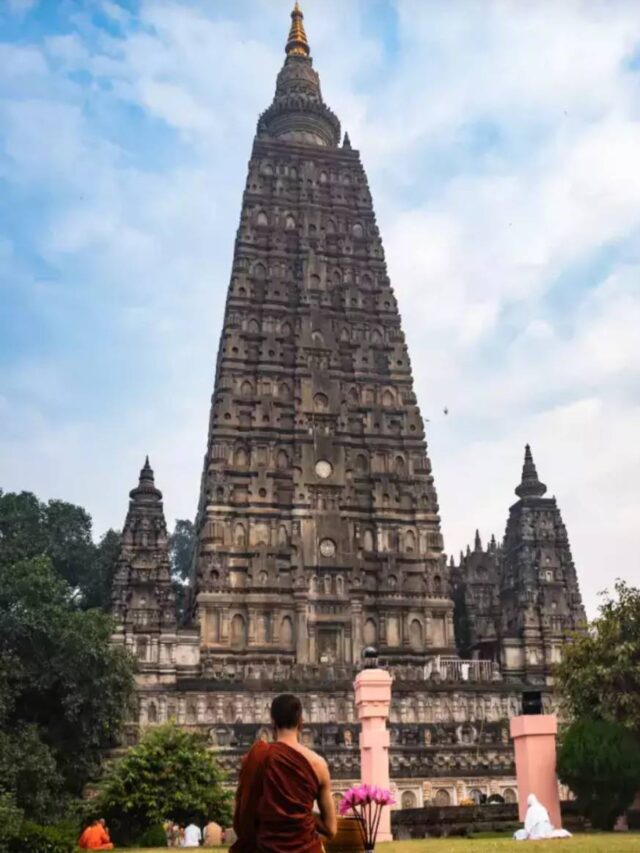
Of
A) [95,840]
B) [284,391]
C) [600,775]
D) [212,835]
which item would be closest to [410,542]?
[284,391]

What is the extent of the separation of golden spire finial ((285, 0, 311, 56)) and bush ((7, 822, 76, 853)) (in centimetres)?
7152

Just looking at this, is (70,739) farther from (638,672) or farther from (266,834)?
(266,834)

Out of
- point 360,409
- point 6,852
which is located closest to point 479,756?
point 360,409

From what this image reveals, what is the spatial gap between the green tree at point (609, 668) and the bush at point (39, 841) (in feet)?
57.6

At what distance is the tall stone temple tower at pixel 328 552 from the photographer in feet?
157

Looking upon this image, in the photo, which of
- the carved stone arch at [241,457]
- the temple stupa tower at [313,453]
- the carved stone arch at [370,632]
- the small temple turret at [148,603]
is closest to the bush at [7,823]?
the small temple turret at [148,603]

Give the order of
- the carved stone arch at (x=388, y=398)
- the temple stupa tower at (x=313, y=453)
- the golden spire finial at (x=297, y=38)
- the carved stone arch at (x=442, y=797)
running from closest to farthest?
the carved stone arch at (x=442, y=797)
the temple stupa tower at (x=313, y=453)
the carved stone arch at (x=388, y=398)
the golden spire finial at (x=297, y=38)

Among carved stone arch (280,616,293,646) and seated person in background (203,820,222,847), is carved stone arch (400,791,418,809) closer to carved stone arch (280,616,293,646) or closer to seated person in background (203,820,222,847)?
carved stone arch (280,616,293,646)

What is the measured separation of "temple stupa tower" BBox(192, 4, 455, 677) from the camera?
55594 millimetres

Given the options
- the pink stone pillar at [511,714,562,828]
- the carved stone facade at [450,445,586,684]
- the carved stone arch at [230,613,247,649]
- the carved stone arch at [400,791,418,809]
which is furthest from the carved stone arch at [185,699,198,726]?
the pink stone pillar at [511,714,562,828]

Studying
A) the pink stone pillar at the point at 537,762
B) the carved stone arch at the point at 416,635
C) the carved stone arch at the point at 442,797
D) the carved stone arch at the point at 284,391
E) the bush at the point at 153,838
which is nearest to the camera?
the pink stone pillar at the point at 537,762

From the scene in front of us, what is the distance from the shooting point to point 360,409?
6322 cm

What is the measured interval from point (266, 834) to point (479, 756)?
4182cm

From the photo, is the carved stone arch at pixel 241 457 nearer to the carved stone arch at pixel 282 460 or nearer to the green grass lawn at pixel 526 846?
the carved stone arch at pixel 282 460
